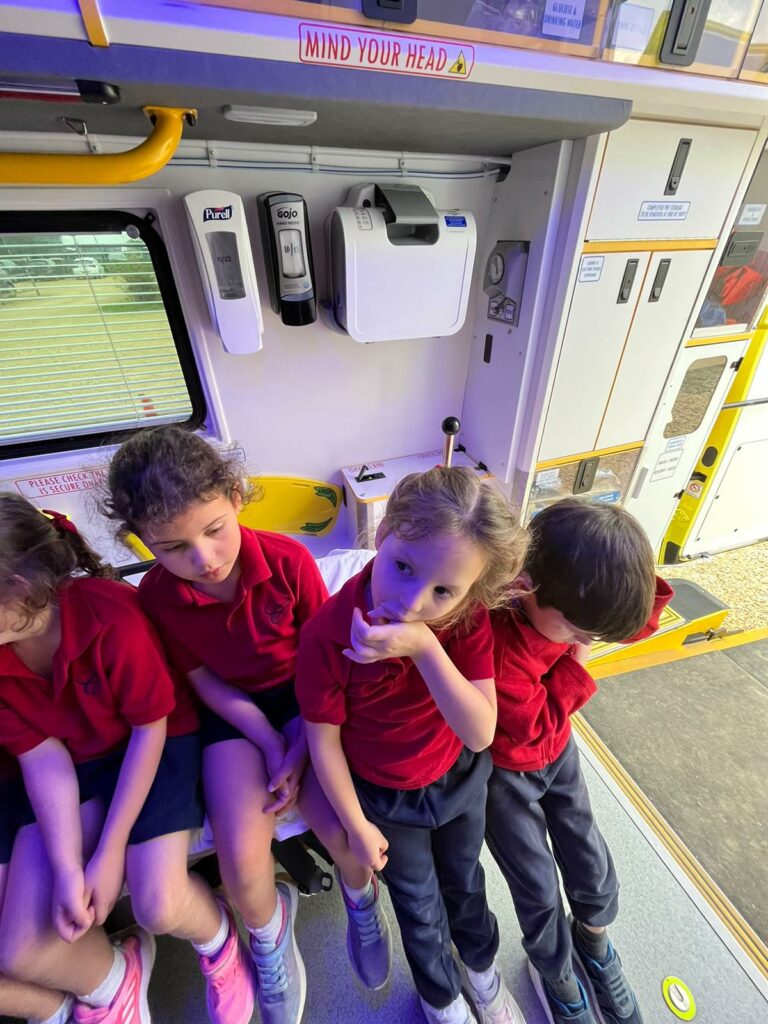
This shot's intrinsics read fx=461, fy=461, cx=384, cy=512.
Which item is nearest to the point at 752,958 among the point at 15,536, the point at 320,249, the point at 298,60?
the point at 15,536

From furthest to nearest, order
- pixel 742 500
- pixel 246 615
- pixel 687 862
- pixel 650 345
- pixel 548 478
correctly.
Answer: pixel 742 500 < pixel 548 478 < pixel 650 345 < pixel 687 862 < pixel 246 615

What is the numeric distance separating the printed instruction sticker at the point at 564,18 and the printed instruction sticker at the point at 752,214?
1.40 m

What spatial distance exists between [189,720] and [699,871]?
1.76m

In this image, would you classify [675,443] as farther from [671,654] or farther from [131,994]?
[131,994]

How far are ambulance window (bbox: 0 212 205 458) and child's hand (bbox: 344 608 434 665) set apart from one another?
1787 millimetres

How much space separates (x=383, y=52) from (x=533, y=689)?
5.11 feet

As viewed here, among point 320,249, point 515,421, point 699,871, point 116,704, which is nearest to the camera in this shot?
point 116,704

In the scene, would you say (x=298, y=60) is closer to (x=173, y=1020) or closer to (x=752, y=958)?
(x=173, y=1020)

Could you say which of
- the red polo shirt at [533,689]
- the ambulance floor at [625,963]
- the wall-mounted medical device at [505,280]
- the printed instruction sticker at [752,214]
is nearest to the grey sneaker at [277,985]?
the ambulance floor at [625,963]

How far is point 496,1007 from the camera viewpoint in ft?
3.84

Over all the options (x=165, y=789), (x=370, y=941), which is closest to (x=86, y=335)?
(x=165, y=789)

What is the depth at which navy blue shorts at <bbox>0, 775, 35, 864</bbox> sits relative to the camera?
1.00 meters

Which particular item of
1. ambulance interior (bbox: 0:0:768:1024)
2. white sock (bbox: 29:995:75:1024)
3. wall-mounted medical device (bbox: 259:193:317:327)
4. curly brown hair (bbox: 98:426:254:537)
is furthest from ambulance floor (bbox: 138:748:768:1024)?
wall-mounted medical device (bbox: 259:193:317:327)

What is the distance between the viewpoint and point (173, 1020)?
4.12ft
